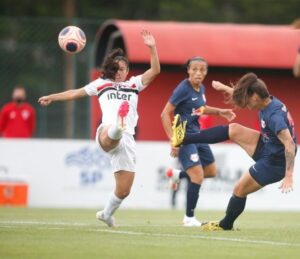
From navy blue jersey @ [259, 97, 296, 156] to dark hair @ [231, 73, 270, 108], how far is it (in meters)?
0.16

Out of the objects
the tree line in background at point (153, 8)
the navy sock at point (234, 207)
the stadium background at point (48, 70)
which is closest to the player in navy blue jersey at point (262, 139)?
the navy sock at point (234, 207)

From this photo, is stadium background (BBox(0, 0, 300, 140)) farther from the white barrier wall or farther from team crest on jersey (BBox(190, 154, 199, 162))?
team crest on jersey (BBox(190, 154, 199, 162))

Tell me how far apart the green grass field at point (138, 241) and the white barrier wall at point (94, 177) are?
742 cm

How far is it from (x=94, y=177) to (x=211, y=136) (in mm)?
9286

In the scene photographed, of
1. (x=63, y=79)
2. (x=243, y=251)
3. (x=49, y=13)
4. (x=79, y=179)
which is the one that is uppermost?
(x=49, y=13)

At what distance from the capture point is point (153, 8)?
38.0 meters

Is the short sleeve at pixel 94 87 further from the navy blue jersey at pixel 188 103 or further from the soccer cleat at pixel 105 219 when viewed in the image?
the navy blue jersey at pixel 188 103

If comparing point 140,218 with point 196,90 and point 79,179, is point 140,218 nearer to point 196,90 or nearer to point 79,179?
point 196,90

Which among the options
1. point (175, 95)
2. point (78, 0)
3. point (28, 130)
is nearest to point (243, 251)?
point (175, 95)

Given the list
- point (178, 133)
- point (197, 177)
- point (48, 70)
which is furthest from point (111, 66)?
point (48, 70)

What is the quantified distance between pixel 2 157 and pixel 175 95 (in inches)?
322

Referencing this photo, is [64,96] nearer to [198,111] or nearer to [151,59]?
[151,59]

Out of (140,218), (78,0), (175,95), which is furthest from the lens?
(78,0)

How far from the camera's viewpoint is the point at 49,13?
38406mm
